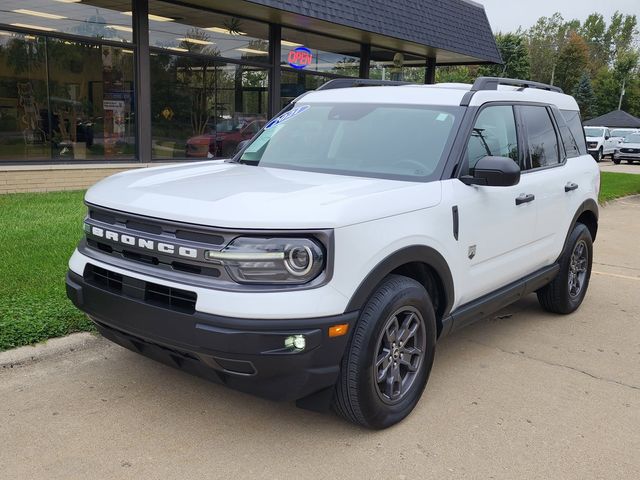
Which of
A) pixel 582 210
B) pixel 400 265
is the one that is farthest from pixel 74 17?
pixel 400 265

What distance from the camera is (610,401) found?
3924 mm

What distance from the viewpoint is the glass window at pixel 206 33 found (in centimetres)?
1191

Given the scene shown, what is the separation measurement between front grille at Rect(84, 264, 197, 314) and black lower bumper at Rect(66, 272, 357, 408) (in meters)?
0.03

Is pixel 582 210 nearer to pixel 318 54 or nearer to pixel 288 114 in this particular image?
pixel 288 114

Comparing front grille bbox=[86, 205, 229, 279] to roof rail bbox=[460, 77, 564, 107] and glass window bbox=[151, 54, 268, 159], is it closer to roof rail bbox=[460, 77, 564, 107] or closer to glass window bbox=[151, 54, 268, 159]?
roof rail bbox=[460, 77, 564, 107]

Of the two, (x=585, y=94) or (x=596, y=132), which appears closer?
(x=596, y=132)

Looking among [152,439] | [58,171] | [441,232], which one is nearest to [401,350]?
[441,232]

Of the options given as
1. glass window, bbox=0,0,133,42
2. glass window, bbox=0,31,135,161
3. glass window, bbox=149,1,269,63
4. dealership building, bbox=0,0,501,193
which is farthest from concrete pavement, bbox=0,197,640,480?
glass window, bbox=149,1,269,63

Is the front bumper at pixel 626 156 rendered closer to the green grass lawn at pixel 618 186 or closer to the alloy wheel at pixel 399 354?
the green grass lawn at pixel 618 186

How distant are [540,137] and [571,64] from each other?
7558 cm

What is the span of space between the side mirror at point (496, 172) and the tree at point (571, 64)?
75888mm

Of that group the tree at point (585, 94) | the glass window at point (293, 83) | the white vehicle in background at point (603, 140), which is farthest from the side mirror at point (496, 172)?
the tree at point (585, 94)

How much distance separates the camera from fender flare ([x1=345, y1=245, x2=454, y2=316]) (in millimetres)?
3057

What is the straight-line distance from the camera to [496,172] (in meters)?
3.69
